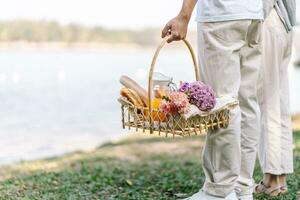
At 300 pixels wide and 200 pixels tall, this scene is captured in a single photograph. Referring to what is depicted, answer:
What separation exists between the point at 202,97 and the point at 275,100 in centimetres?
95

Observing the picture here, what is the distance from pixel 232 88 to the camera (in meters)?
3.24

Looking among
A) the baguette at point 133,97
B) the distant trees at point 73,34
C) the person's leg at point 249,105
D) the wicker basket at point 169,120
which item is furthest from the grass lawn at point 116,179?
the distant trees at point 73,34

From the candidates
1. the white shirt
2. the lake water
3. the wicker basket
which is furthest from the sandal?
the lake water

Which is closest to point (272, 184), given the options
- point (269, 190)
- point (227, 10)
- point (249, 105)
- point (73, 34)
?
point (269, 190)

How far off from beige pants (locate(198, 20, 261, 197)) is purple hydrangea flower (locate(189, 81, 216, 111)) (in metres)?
0.12

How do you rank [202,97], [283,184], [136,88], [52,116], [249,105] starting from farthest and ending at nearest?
1. [52,116]
2. [283,184]
3. [249,105]
4. [136,88]
5. [202,97]

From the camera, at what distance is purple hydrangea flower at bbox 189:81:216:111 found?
3.09 meters

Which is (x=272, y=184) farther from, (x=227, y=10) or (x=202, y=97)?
(x=227, y=10)

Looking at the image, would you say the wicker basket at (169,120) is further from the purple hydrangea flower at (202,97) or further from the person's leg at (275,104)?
the person's leg at (275,104)

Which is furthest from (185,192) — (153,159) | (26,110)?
(26,110)

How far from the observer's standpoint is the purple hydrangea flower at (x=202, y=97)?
10.2 ft

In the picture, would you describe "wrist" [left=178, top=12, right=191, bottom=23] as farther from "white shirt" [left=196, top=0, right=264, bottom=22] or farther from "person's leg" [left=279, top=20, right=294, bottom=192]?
"person's leg" [left=279, top=20, right=294, bottom=192]

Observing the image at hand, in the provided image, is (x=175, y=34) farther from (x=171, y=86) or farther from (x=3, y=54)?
(x=3, y=54)

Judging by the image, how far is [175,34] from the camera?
3170mm
